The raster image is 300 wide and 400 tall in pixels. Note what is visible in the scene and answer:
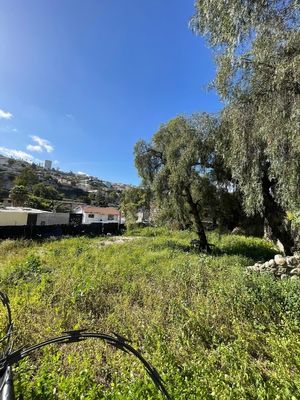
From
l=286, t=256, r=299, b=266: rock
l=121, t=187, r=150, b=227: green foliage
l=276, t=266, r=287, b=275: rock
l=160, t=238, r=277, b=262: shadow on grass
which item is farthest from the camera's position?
l=121, t=187, r=150, b=227: green foliage

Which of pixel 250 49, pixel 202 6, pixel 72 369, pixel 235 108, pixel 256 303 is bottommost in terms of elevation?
pixel 72 369

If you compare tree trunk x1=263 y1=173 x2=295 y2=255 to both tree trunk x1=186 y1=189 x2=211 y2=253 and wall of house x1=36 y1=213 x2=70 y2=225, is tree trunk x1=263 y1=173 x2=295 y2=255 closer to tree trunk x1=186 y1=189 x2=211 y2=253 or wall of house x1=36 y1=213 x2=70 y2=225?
tree trunk x1=186 y1=189 x2=211 y2=253

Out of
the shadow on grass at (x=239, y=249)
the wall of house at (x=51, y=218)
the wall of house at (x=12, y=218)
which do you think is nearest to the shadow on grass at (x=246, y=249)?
the shadow on grass at (x=239, y=249)

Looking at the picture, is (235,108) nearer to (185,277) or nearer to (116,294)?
(185,277)

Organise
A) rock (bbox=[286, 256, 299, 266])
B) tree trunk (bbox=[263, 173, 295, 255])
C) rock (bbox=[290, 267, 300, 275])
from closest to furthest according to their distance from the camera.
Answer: rock (bbox=[290, 267, 300, 275])
rock (bbox=[286, 256, 299, 266])
tree trunk (bbox=[263, 173, 295, 255])

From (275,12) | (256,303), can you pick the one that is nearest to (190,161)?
(275,12)

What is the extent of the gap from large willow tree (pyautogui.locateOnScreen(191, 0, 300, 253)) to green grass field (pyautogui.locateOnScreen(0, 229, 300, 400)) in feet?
9.58

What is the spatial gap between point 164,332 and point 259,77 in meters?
5.44

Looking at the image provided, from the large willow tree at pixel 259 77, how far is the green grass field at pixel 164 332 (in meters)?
2.92

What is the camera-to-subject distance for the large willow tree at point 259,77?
16.0 feet

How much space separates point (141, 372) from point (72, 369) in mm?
713

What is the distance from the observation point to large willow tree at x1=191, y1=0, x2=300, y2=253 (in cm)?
487

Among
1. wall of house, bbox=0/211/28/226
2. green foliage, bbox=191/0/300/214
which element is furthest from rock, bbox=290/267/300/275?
wall of house, bbox=0/211/28/226

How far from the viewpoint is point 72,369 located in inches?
105
